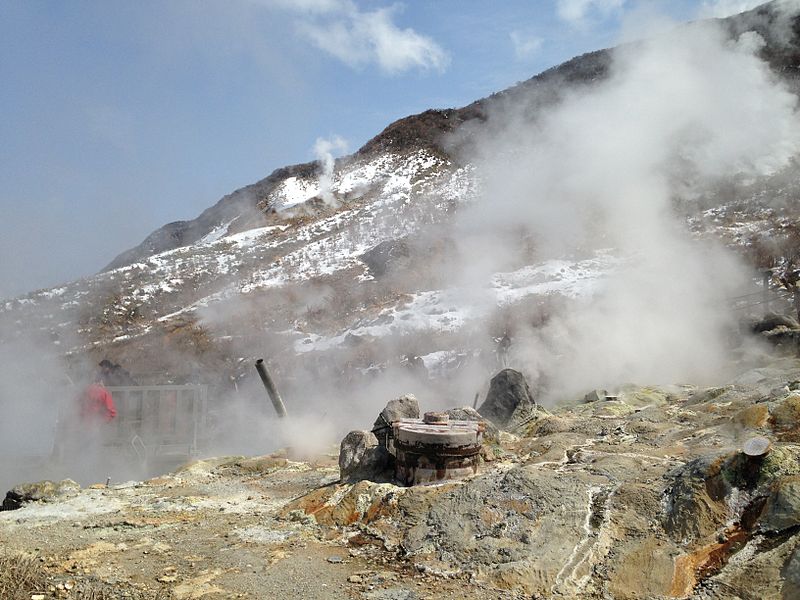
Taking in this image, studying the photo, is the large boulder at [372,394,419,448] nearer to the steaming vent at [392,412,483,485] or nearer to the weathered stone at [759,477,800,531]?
the steaming vent at [392,412,483,485]

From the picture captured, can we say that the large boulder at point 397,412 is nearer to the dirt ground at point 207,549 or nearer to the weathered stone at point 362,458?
the weathered stone at point 362,458

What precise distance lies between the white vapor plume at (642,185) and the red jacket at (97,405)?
863cm

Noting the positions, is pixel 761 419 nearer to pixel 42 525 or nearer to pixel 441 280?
pixel 42 525

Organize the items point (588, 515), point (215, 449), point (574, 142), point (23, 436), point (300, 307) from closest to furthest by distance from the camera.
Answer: point (588, 515), point (215, 449), point (23, 436), point (300, 307), point (574, 142)

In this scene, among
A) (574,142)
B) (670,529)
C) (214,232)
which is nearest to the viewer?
(670,529)

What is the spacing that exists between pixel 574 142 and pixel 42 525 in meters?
24.4

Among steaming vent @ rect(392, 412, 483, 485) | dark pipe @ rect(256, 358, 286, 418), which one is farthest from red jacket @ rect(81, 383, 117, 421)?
steaming vent @ rect(392, 412, 483, 485)

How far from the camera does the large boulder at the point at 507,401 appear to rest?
9.61 metres

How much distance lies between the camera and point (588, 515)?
4.33 m

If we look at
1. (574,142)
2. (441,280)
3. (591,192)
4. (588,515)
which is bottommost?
(588,515)

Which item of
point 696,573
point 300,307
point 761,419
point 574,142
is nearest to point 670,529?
point 696,573

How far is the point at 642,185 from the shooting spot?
21969mm

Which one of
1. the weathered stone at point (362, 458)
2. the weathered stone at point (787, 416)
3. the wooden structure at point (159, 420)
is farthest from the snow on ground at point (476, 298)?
the weathered stone at point (787, 416)

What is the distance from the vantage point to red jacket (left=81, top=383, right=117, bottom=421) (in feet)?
34.3
